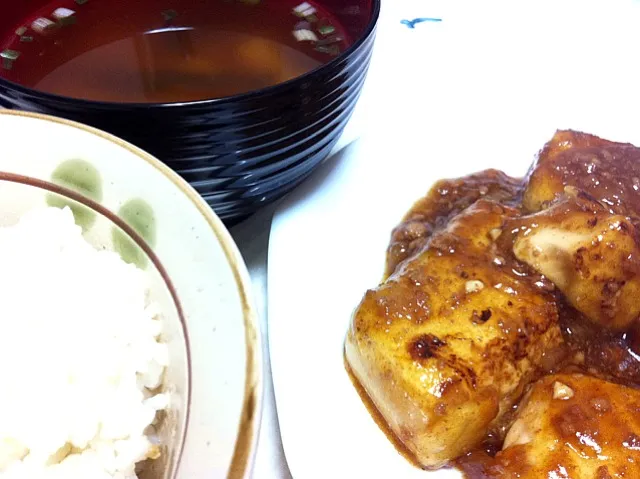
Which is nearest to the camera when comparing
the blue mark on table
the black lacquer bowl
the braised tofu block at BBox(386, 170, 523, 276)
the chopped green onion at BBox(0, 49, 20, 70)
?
the black lacquer bowl

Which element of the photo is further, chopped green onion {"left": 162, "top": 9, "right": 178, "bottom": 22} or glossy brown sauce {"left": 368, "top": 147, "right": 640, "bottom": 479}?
chopped green onion {"left": 162, "top": 9, "right": 178, "bottom": 22}

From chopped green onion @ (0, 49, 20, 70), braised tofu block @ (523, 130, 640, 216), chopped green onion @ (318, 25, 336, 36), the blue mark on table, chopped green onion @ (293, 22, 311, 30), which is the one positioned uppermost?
chopped green onion @ (0, 49, 20, 70)

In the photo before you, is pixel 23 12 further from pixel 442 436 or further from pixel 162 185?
pixel 442 436

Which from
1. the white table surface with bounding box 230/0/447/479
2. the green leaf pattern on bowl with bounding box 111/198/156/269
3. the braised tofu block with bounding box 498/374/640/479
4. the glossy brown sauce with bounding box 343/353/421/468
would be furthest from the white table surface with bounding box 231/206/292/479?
the braised tofu block with bounding box 498/374/640/479

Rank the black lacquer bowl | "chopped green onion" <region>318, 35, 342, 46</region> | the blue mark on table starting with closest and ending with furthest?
the black lacquer bowl, "chopped green onion" <region>318, 35, 342, 46</region>, the blue mark on table

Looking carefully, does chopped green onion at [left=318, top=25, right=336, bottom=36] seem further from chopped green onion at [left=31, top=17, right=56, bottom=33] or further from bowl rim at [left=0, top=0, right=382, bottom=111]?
chopped green onion at [left=31, top=17, right=56, bottom=33]

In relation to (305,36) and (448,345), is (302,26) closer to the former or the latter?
(305,36)

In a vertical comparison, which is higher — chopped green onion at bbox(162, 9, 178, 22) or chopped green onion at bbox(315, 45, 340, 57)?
chopped green onion at bbox(162, 9, 178, 22)

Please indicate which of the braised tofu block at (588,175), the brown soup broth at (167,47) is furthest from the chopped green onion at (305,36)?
the braised tofu block at (588,175)
